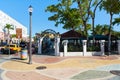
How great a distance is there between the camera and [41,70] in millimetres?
19141

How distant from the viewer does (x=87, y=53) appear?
29.8m

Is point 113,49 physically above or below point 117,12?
below

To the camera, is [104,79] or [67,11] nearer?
[104,79]

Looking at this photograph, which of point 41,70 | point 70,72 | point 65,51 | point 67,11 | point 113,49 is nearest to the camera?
point 70,72

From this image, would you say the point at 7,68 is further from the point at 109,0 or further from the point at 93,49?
the point at 109,0

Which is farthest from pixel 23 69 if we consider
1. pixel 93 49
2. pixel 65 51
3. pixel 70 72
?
pixel 93 49

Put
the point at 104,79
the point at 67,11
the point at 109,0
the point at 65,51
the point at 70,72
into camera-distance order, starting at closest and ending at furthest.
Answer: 1. the point at 104,79
2. the point at 70,72
3. the point at 65,51
4. the point at 109,0
5. the point at 67,11

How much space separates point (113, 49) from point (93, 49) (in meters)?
6.12

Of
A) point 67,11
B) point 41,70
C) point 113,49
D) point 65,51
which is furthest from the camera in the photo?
point 67,11

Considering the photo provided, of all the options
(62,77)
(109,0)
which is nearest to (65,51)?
(109,0)

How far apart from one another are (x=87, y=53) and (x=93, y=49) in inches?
45.0

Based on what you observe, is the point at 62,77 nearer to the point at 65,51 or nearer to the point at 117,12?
the point at 65,51

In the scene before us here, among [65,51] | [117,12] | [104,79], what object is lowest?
[104,79]

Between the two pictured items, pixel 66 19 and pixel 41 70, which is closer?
pixel 41 70
